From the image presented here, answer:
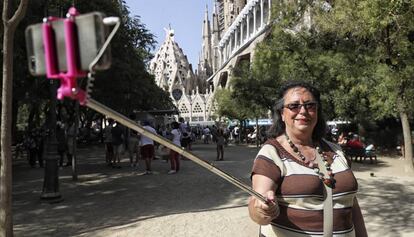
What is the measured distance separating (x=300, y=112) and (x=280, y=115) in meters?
0.19

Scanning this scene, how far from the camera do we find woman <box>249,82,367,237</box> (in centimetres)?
230

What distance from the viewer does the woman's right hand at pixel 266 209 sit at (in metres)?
2.15

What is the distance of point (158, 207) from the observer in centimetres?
880

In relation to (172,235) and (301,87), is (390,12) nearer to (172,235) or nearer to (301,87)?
(172,235)

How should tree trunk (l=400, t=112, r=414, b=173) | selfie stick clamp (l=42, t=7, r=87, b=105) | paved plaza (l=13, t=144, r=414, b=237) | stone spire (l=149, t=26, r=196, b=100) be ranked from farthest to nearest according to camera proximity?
stone spire (l=149, t=26, r=196, b=100), tree trunk (l=400, t=112, r=414, b=173), paved plaza (l=13, t=144, r=414, b=237), selfie stick clamp (l=42, t=7, r=87, b=105)

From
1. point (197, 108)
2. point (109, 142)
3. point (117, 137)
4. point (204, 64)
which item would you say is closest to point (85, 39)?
point (117, 137)

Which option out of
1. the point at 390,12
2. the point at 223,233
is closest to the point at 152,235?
the point at 223,233

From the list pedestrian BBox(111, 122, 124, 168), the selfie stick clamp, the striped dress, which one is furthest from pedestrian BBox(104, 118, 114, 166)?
the selfie stick clamp

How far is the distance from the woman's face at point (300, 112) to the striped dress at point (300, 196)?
0.17 metres

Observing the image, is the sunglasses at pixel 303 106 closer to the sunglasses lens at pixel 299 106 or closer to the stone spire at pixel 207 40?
the sunglasses lens at pixel 299 106

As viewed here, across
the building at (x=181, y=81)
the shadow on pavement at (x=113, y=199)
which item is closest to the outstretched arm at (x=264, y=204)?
the shadow on pavement at (x=113, y=199)

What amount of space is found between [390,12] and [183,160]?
365 inches

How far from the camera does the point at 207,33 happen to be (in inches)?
5261

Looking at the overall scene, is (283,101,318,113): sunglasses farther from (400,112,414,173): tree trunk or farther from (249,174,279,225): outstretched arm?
(400,112,414,173): tree trunk
